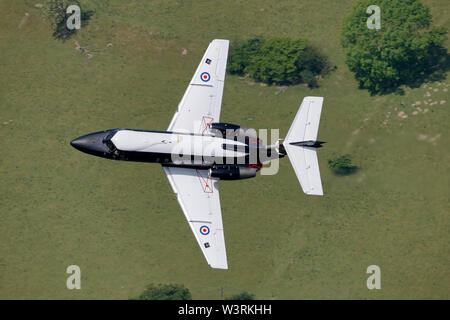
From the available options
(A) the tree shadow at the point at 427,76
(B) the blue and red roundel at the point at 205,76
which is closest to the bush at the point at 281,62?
(A) the tree shadow at the point at 427,76

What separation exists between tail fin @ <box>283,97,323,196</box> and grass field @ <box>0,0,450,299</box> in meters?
27.1

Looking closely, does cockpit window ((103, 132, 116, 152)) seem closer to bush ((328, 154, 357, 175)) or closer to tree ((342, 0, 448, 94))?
bush ((328, 154, 357, 175))

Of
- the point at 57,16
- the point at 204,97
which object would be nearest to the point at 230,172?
the point at 204,97

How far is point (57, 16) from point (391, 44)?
5493 cm

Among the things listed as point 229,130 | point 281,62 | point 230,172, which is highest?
point 281,62

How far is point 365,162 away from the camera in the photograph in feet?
389

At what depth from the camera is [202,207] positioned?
92688mm

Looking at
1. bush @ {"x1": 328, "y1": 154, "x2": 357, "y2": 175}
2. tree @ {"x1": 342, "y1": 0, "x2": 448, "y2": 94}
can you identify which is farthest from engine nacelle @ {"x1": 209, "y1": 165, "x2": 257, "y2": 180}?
tree @ {"x1": 342, "y1": 0, "x2": 448, "y2": 94}

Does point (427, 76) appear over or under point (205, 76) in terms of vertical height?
over

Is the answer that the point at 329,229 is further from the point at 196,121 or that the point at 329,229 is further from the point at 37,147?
the point at 37,147

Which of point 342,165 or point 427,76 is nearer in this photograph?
point 342,165

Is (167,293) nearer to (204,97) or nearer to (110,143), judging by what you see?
(110,143)

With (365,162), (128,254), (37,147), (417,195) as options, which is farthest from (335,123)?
(37,147)

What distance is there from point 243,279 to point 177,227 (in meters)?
11.9
